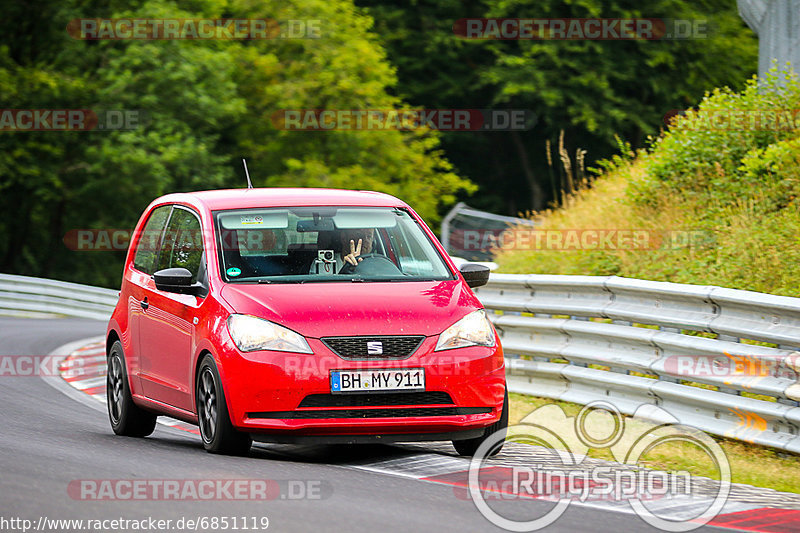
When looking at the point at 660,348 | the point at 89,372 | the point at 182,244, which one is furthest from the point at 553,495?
the point at 89,372

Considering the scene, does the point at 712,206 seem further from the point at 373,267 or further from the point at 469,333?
the point at 469,333

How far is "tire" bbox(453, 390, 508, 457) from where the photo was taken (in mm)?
8891

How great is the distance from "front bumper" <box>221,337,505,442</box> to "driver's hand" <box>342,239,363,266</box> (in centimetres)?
129

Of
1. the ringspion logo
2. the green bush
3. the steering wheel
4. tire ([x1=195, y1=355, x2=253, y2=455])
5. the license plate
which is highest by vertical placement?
the green bush

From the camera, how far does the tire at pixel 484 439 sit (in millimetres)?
8891

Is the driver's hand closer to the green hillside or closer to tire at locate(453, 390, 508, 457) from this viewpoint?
tire at locate(453, 390, 508, 457)

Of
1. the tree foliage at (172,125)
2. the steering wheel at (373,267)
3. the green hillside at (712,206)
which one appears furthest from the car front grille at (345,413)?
the tree foliage at (172,125)

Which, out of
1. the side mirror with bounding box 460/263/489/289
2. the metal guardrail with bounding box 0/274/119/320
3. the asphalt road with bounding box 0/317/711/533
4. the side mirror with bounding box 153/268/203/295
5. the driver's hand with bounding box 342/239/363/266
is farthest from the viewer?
the metal guardrail with bounding box 0/274/119/320

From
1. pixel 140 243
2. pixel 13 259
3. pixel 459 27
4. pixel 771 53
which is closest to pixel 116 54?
pixel 13 259

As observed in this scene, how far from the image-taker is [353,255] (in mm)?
9609

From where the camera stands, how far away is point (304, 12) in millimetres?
45469

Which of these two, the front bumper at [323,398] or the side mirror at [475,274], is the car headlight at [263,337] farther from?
the side mirror at [475,274]

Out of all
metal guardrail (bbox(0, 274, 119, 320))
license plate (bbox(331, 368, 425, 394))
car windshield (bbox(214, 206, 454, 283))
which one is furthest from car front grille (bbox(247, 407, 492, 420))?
metal guardrail (bbox(0, 274, 119, 320))

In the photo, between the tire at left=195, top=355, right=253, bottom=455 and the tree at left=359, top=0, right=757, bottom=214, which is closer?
the tire at left=195, top=355, right=253, bottom=455
